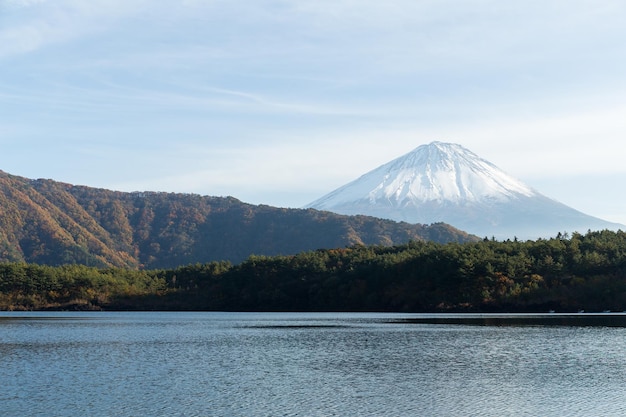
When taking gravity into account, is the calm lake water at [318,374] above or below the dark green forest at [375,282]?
below

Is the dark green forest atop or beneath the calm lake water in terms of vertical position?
atop

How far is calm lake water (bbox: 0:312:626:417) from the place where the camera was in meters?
28.6

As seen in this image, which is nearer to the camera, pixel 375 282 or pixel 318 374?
pixel 318 374

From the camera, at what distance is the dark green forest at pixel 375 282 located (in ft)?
323

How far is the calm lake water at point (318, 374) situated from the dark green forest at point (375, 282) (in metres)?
36.9

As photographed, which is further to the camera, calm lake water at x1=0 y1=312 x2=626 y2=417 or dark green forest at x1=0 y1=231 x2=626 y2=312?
dark green forest at x1=0 y1=231 x2=626 y2=312

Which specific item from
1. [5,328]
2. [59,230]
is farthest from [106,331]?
[59,230]

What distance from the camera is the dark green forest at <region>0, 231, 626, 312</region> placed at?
9844 cm

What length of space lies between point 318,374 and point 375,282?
7624cm

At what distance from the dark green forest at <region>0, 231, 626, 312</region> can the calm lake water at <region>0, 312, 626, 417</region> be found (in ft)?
121

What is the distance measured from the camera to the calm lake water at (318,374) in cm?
2856

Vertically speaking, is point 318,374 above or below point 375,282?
below

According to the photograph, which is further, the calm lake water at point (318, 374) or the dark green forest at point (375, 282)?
the dark green forest at point (375, 282)

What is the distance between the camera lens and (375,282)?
113m
